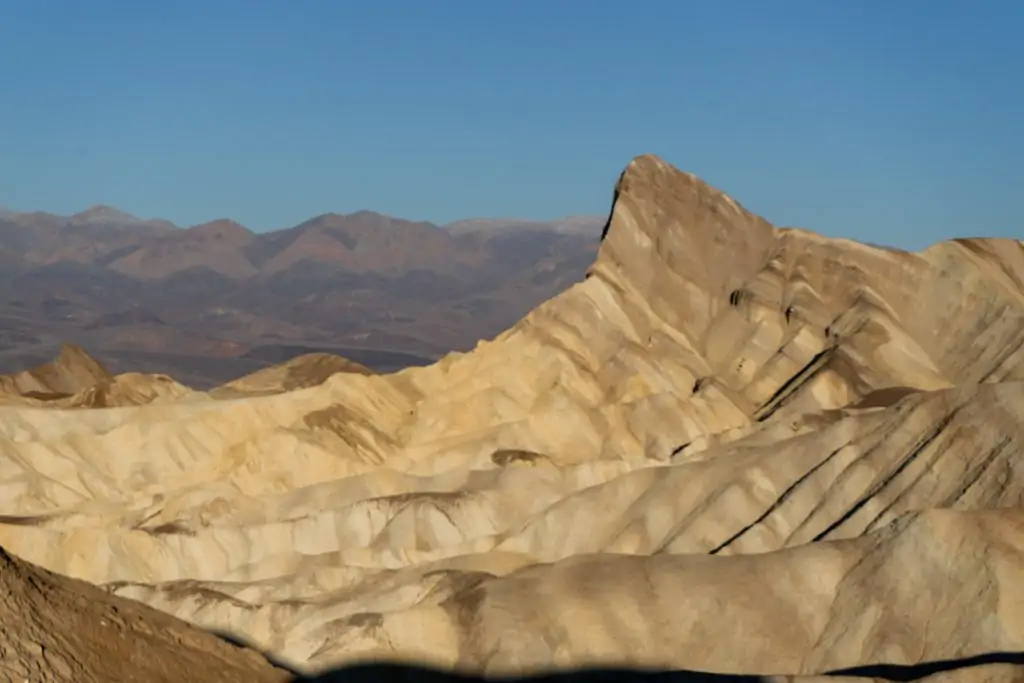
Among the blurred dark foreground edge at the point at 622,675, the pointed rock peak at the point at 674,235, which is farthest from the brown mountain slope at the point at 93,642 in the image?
the pointed rock peak at the point at 674,235

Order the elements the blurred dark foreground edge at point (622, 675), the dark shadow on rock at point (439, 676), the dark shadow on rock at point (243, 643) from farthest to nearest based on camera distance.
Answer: the dark shadow on rock at point (243, 643) < the dark shadow on rock at point (439, 676) < the blurred dark foreground edge at point (622, 675)

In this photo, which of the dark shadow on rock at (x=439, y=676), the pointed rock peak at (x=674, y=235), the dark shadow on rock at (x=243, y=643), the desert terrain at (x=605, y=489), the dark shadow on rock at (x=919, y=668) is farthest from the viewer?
the pointed rock peak at (x=674, y=235)

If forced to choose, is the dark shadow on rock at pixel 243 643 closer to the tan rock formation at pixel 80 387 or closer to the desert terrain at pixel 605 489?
the desert terrain at pixel 605 489

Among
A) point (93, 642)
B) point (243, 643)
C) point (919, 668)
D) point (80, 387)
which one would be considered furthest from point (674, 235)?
point (93, 642)

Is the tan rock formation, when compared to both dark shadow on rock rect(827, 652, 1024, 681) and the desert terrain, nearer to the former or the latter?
the desert terrain

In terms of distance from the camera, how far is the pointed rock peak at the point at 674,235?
4085 inches

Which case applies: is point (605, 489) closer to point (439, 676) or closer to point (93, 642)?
point (439, 676)

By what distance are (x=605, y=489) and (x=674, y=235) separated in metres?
43.7

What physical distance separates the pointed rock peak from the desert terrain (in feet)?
0.75

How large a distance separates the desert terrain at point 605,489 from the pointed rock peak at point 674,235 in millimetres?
228

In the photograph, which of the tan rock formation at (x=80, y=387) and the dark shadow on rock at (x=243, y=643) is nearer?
the dark shadow on rock at (x=243, y=643)

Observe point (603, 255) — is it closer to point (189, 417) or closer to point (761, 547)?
point (189, 417)

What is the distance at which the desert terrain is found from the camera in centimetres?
4128

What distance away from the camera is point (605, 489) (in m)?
65.2
